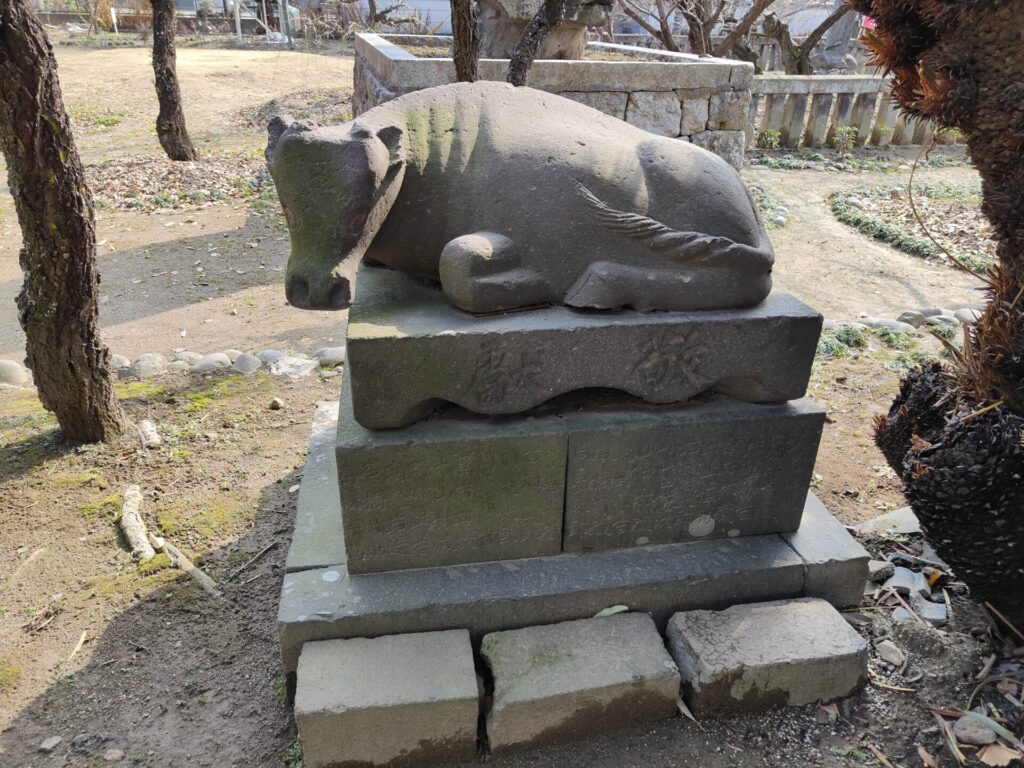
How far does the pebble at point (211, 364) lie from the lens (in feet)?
14.3

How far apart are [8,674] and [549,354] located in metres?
2.05

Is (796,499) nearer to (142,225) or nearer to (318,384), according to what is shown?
(318,384)

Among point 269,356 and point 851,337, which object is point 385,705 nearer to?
point 269,356

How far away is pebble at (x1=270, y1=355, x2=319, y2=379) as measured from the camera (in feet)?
14.3

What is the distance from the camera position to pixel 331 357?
4473 millimetres

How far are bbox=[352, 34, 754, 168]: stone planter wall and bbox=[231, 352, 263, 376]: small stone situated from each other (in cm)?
268

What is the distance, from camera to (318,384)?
4254mm

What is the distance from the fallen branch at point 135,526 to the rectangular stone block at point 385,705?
3.72 feet

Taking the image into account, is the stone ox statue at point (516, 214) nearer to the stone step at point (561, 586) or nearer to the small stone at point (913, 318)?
the stone step at point (561, 586)

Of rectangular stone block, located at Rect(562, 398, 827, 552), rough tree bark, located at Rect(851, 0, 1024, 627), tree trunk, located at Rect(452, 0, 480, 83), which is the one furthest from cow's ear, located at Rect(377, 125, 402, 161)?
tree trunk, located at Rect(452, 0, 480, 83)

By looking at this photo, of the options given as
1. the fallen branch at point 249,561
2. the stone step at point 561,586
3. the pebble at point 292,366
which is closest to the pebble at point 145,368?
the pebble at point 292,366

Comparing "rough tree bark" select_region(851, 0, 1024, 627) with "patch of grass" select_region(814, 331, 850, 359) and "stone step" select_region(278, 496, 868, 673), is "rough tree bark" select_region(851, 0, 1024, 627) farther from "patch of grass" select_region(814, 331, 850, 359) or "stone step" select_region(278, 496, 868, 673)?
"patch of grass" select_region(814, 331, 850, 359)

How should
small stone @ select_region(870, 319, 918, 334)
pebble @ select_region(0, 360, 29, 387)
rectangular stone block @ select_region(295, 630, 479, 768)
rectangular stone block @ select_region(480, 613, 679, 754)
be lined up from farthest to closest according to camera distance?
small stone @ select_region(870, 319, 918, 334) → pebble @ select_region(0, 360, 29, 387) → rectangular stone block @ select_region(480, 613, 679, 754) → rectangular stone block @ select_region(295, 630, 479, 768)

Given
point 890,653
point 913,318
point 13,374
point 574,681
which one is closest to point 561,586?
point 574,681
